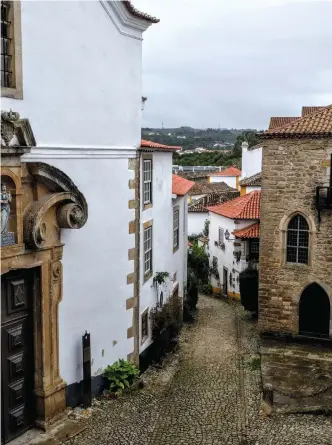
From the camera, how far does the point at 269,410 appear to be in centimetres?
1174

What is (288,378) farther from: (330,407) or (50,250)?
(50,250)

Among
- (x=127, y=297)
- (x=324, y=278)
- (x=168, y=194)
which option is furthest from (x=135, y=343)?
(x=324, y=278)

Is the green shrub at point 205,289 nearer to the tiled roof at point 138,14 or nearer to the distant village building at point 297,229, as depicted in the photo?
the distant village building at point 297,229

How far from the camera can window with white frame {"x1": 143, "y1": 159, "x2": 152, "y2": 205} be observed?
14.4 m

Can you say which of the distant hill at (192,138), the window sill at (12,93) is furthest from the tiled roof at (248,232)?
the distant hill at (192,138)

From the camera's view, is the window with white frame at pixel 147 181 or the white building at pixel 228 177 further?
the white building at pixel 228 177

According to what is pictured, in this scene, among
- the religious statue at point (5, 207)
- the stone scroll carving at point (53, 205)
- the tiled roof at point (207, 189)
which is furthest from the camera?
the tiled roof at point (207, 189)

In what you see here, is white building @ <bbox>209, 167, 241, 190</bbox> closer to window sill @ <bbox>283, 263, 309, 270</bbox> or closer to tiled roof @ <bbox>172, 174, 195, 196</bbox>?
tiled roof @ <bbox>172, 174, 195, 196</bbox>

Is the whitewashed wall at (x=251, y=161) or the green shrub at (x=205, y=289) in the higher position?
the whitewashed wall at (x=251, y=161)

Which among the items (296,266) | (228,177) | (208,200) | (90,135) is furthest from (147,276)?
(228,177)

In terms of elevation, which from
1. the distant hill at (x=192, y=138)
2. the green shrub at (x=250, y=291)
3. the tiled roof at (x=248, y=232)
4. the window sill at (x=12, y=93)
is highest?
the distant hill at (x=192, y=138)

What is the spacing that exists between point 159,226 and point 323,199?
532 cm

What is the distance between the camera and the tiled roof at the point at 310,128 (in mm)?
16656

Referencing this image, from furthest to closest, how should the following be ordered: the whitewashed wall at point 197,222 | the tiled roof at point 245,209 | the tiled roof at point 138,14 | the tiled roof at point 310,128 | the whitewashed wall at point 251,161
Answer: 1. the whitewashed wall at point 197,222
2. the whitewashed wall at point 251,161
3. the tiled roof at point 245,209
4. the tiled roof at point 310,128
5. the tiled roof at point 138,14
